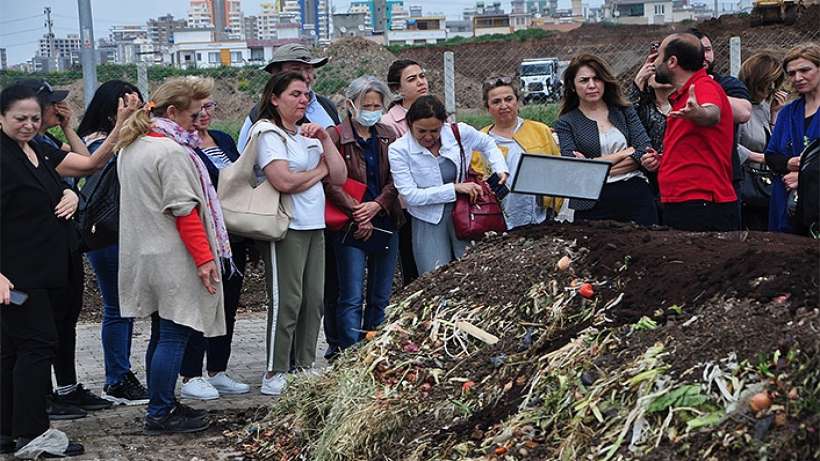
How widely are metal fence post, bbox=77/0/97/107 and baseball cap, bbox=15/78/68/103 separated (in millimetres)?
3316

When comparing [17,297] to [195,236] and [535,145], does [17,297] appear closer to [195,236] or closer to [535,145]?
[195,236]

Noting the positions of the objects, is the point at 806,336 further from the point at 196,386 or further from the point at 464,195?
the point at 196,386

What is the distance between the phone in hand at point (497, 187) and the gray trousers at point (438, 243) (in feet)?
0.95

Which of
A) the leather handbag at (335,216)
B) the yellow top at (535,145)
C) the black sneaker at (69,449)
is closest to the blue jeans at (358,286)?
the leather handbag at (335,216)

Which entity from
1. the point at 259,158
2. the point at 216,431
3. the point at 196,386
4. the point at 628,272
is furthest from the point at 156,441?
the point at 628,272

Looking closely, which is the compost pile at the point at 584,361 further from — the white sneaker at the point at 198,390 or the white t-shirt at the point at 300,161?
the white t-shirt at the point at 300,161

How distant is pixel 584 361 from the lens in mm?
4602

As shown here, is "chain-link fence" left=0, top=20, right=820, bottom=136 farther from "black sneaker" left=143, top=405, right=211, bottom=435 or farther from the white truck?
"black sneaker" left=143, top=405, right=211, bottom=435

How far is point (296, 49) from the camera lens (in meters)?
8.52

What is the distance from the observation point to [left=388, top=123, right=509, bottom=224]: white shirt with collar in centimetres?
746

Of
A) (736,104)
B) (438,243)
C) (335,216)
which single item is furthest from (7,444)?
(736,104)

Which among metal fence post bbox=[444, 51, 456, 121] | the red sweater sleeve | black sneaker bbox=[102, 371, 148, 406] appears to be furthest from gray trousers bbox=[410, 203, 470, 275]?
metal fence post bbox=[444, 51, 456, 121]

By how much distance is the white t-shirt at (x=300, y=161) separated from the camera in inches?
282

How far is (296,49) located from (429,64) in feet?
147
